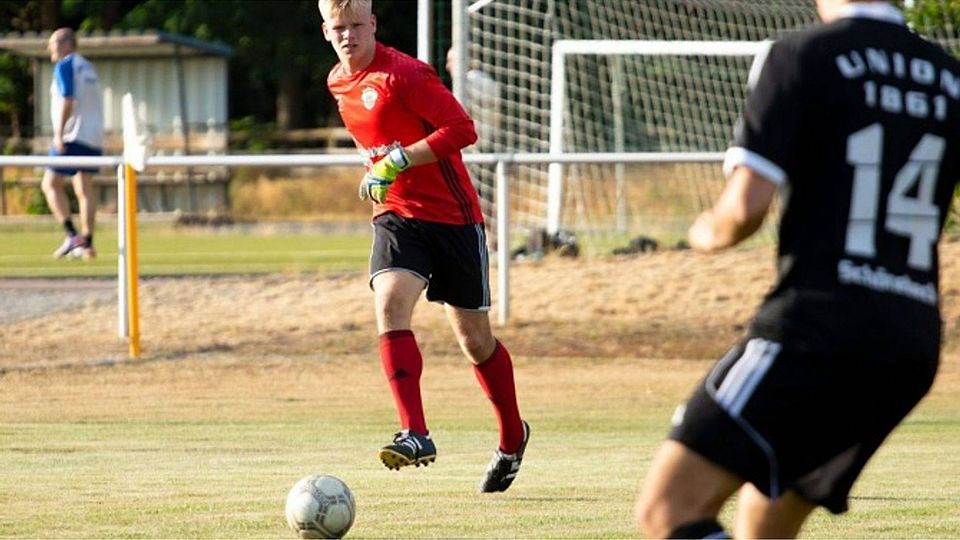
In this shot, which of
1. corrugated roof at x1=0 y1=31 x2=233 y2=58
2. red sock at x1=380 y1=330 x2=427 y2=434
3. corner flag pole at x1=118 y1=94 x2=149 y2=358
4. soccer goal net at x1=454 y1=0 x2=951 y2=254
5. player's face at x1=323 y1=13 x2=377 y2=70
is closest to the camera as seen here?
red sock at x1=380 y1=330 x2=427 y2=434

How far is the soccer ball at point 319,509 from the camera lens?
6207mm

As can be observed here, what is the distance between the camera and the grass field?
22.8 feet

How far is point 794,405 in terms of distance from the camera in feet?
13.0

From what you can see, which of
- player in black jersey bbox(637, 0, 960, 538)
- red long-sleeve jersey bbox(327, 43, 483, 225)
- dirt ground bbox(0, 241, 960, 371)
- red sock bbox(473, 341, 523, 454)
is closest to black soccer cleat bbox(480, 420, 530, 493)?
red sock bbox(473, 341, 523, 454)

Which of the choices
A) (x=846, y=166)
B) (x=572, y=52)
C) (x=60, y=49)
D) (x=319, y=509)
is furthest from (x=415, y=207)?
(x=572, y=52)

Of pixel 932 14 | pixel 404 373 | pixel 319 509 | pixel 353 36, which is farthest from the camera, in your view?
pixel 932 14

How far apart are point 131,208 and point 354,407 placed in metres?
2.76

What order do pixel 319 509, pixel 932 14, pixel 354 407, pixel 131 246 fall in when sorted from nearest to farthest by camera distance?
pixel 319 509 → pixel 354 407 → pixel 131 246 → pixel 932 14

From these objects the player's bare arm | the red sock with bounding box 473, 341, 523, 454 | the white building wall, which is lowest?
the white building wall

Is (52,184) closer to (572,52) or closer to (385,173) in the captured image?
(572,52)

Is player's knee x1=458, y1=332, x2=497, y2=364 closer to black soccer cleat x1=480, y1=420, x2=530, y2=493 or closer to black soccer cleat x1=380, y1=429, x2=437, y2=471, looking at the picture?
black soccer cleat x1=480, y1=420, x2=530, y2=493

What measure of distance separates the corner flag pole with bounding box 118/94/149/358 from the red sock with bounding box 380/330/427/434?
19.3 ft

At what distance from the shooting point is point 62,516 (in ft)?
22.4

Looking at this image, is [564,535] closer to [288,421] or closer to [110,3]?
[288,421]
